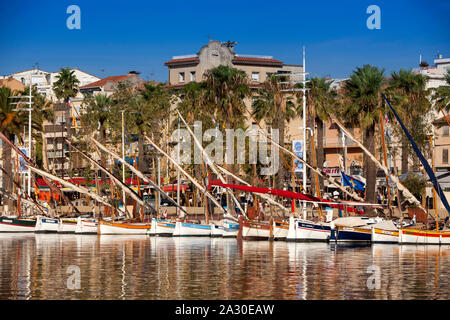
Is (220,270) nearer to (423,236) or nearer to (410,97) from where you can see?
(423,236)

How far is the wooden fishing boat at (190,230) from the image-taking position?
74.0 m

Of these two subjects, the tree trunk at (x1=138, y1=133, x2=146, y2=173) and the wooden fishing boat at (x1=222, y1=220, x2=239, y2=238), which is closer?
the wooden fishing boat at (x1=222, y1=220, x2=239, y2=238)

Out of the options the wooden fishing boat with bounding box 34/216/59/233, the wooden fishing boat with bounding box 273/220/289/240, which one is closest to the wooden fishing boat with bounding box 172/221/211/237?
the wooden fishing boat with bounding box 273/220/289/240

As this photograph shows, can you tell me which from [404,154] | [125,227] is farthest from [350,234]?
[404,154]

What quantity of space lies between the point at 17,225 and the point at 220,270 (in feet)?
146
